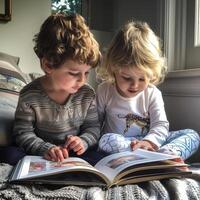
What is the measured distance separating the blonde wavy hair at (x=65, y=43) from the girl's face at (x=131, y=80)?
0.11 metres

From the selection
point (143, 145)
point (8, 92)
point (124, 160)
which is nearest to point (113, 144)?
point (143, 145)

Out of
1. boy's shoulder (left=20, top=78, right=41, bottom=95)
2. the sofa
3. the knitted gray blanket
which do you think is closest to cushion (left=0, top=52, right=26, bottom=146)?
the sofa

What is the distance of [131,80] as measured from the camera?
1.18m

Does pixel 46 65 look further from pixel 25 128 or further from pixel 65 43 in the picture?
pixel 25 128

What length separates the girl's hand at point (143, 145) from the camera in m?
1.05

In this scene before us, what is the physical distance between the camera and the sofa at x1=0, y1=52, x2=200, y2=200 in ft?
2.31

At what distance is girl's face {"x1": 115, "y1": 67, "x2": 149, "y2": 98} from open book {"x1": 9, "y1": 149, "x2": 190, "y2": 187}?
34 cm

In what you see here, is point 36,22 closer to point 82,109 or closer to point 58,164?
point 82,109

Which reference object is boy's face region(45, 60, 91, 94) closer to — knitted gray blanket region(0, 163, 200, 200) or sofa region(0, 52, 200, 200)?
sofa region(0, 52, 200, 200)

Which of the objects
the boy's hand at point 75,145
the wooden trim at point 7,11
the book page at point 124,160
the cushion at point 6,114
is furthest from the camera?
the wooden trim at point 7,11

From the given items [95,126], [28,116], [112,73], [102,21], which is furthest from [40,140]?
[102,21]

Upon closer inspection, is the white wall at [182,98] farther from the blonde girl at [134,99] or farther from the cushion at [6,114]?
the cushion at [6,114]

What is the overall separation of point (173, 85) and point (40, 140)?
0.71 metres

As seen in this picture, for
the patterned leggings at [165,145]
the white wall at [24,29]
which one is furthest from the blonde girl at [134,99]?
the white wall at [24,29]
